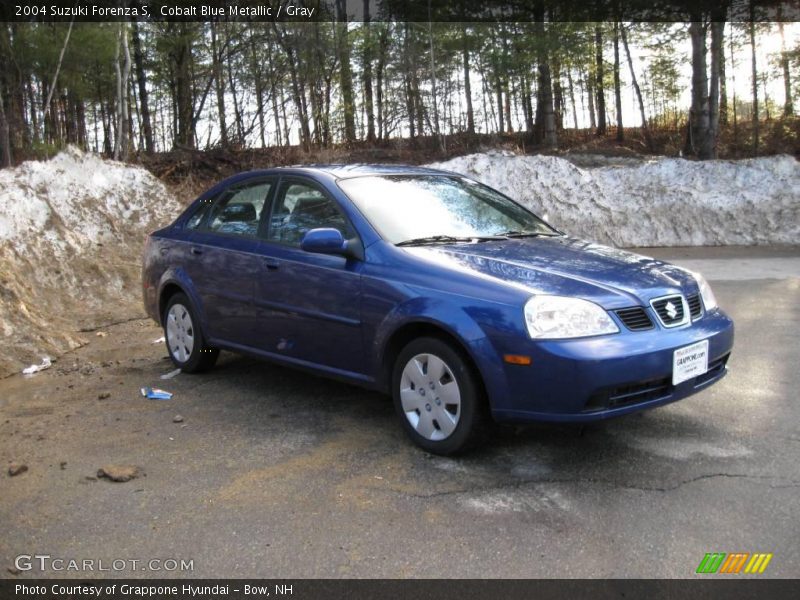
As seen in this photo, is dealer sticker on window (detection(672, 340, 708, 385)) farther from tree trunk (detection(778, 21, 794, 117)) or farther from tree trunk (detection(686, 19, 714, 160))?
tree trunk (detection(778, 21, 794, 117))

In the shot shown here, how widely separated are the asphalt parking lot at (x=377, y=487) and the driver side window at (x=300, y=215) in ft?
3.89

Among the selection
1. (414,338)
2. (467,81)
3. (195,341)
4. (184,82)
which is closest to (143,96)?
(184,82)

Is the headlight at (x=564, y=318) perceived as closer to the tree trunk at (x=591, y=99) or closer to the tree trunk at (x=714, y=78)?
the tree trunk at (x=714, y=78)

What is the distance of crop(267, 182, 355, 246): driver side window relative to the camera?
15.5ft

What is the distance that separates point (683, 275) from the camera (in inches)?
170

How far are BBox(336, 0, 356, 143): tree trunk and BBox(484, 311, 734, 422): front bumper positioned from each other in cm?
1694

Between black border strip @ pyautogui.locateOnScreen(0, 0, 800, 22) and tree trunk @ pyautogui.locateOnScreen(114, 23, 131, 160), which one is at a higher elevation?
black border strip @ pyautogui.locateOnScreen(0, 0, 800, 22)

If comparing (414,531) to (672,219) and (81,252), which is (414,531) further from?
(672,219)

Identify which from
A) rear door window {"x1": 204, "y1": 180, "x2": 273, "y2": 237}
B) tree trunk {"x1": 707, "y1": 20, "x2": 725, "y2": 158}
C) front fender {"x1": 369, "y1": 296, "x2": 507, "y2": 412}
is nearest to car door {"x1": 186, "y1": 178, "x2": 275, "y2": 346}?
rear door window {"x1": 204, "y1": 180, "x2": 273, "y2": 237}

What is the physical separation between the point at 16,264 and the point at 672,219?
36.3ft

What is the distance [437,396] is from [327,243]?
3.68 ft

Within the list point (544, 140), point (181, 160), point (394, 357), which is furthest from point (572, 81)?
point (394, 357)

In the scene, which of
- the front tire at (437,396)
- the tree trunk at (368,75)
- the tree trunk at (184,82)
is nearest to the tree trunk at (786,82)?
the tree trunk at (368,75)

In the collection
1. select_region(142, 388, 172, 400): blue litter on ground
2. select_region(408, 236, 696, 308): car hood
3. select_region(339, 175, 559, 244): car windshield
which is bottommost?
select_region(142, 388, 172, 400): blue litter on ground
